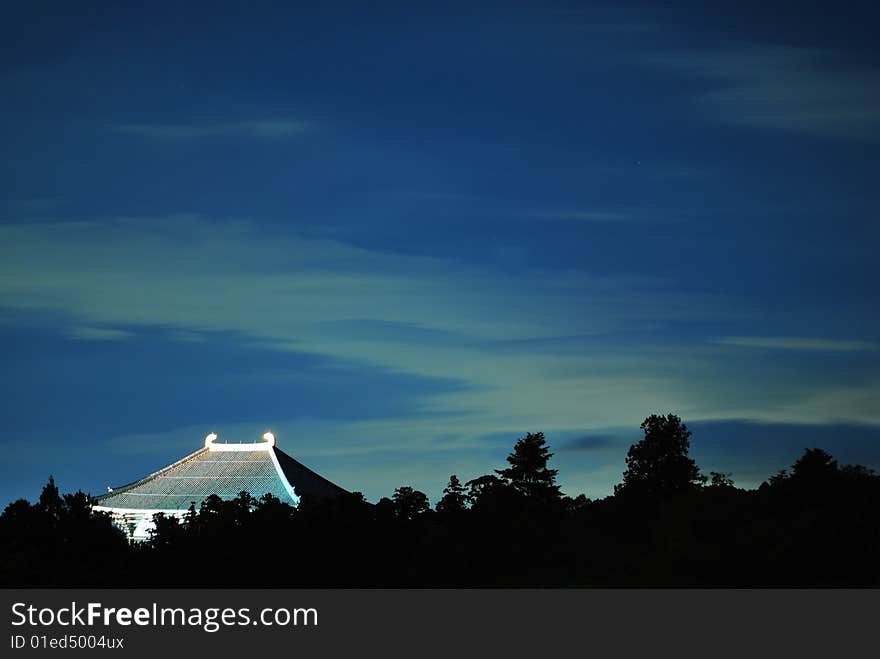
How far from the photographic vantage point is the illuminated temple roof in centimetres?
6819

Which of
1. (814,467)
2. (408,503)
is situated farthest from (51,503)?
(814,467)

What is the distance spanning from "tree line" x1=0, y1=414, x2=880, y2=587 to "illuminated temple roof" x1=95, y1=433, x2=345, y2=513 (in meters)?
13.6

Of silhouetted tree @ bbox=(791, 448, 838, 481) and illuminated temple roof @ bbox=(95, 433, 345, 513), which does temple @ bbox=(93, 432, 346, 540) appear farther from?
silhouetted tree @ bbox=(791, 448, 838, 481)

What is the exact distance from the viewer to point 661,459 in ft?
258

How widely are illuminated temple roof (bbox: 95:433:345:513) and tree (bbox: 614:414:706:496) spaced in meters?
18.4

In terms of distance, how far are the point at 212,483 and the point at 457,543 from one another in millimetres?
22544

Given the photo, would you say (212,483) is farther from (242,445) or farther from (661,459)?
(661,459)

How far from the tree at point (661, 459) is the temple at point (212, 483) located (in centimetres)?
1872

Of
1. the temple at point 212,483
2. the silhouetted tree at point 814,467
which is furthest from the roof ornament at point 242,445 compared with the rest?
the silhouetted tree at point 814,467

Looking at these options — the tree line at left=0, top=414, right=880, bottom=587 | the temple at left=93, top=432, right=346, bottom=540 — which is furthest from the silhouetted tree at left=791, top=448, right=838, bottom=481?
the temple at left=93, top=432, right=346, bottom=540

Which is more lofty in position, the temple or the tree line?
the temple

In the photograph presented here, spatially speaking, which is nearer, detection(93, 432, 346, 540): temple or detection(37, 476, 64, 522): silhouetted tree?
detection(37, 476, 64, 522): silhouetted tree
